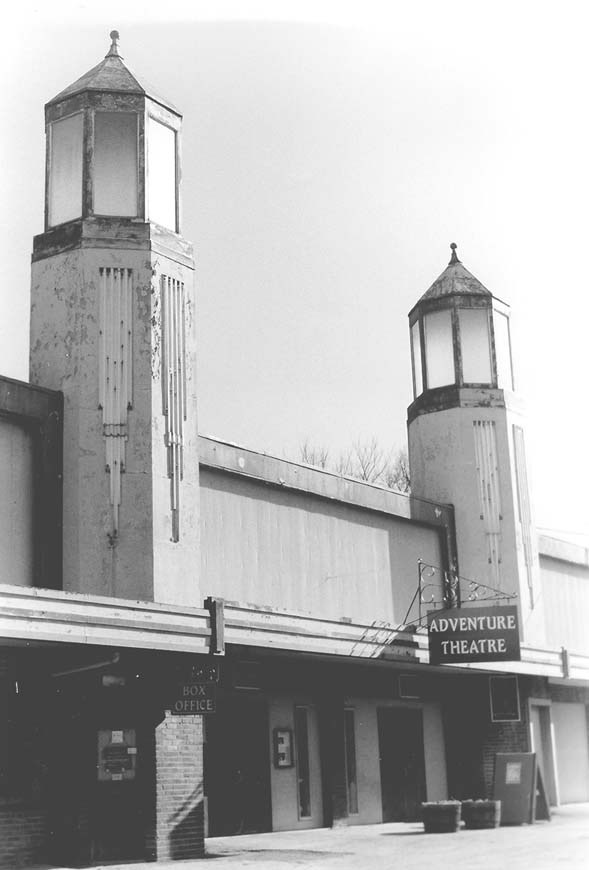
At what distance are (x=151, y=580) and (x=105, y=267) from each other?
5040 millimetres

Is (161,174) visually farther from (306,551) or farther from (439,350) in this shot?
(439,350)

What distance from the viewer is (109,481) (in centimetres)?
1806

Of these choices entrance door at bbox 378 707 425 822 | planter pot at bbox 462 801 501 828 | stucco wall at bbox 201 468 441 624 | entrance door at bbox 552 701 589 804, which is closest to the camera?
planter pot at bbox 462 801 501 828

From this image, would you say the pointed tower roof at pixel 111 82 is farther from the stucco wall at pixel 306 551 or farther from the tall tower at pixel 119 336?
the stucco wall at pixel 306 551

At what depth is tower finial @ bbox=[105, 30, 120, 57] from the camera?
21.2 metres

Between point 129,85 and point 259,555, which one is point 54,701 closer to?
point 259,555

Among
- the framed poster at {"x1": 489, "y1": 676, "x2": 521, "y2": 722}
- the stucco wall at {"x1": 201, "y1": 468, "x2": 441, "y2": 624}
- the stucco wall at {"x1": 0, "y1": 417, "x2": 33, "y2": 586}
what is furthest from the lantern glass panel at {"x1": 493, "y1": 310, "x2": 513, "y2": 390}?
the stucco wall at {"x1": 0, "y1": 417, "x2": 33, "y2": 586}

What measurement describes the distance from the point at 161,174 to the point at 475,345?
986 cm

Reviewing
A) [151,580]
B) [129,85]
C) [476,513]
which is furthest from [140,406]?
[476,513]

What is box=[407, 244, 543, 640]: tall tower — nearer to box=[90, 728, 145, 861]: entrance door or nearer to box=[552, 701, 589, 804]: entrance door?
box=[552, 701, 589, 804]: entrance door

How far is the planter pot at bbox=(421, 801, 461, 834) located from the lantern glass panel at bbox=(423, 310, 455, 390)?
10.7 m

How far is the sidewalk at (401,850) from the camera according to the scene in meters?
15.3

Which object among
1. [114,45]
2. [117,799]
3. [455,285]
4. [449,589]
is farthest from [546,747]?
[114,45]

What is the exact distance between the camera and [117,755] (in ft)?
54.5
